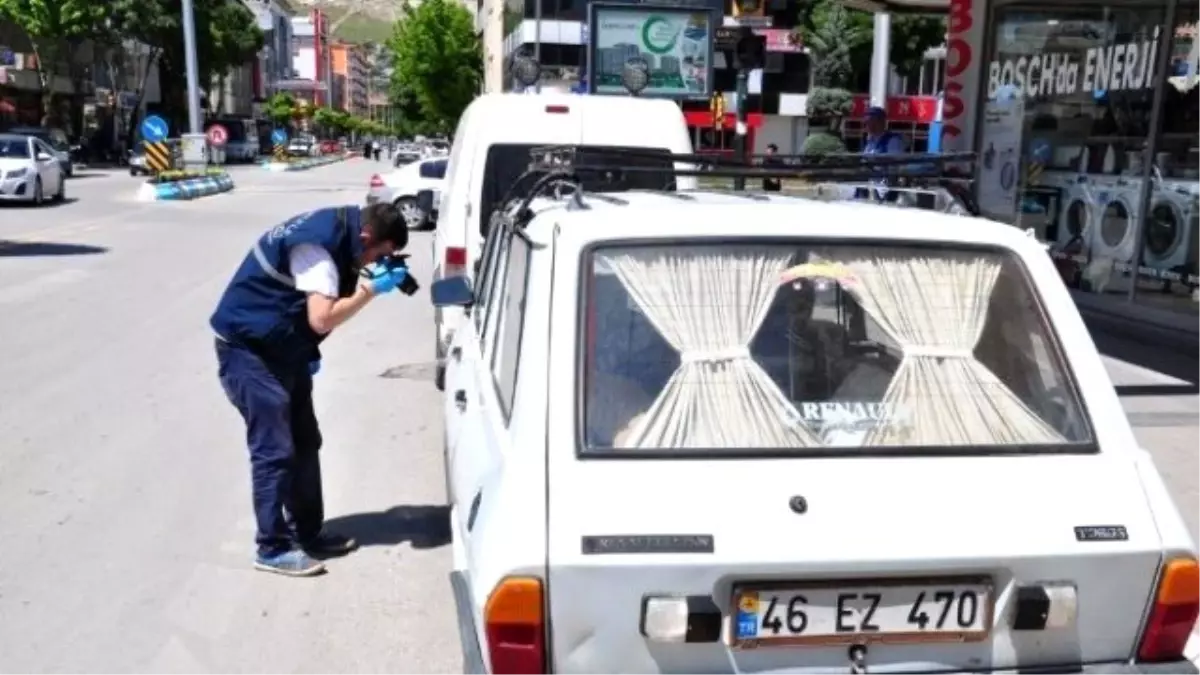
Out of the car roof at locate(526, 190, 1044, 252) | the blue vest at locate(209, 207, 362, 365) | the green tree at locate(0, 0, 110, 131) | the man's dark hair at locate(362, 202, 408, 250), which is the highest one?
the green tree at locate(0, 0, 110, 131)

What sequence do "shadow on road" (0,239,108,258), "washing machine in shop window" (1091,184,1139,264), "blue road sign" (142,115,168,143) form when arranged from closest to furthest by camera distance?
"washing machine in shop window" (1091,184,1139,264) → "shadow on road" (0,239,108,258) → "blue road sign" (142,115,168,143)

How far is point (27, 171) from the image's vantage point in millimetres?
24812

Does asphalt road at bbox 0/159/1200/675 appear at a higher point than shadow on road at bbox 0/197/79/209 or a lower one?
higher

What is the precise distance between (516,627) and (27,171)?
25596 millimetres

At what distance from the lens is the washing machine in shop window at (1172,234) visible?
10.4 m

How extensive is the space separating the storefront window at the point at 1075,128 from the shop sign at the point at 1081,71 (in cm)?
1

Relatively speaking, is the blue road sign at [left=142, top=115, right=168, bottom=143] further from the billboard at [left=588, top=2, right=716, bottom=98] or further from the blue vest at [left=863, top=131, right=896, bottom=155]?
the blue vest at [left=863, top=131, right=896, bottom=155]

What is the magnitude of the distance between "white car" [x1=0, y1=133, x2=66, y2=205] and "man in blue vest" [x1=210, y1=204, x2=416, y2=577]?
2277 centimetres

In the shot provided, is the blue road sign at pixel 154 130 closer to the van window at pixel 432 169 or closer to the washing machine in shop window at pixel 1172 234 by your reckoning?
the van window at pixel 432 169

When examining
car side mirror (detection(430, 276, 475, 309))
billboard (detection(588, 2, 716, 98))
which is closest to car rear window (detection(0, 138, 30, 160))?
billboard (detection(588, 2, 716, 98))

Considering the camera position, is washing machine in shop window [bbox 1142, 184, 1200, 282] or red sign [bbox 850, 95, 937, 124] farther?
red sign [bbox 850, 95, 937, 124]

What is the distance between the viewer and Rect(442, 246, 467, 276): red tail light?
752 centimetres

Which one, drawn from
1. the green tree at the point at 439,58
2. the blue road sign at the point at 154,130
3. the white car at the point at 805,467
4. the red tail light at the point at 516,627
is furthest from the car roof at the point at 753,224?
the green tree at the point at 439,58

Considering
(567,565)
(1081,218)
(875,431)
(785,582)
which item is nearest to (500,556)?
(567,565)
